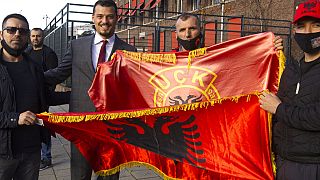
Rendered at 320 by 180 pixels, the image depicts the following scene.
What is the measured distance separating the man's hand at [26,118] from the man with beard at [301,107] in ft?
5.72

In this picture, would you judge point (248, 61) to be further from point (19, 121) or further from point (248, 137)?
point (19, 121)

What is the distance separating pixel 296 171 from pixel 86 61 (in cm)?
204

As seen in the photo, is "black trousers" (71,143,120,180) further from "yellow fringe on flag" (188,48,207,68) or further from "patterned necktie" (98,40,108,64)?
"yellow fringe on flag" (188,48,207,68)

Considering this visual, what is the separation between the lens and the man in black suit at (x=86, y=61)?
3250 mm

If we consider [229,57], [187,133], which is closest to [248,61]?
[229,57]

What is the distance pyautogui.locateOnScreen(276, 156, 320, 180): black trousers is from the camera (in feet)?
7.29

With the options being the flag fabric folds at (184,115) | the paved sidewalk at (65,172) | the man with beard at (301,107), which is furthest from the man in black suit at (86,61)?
the man with beard at (301,107)

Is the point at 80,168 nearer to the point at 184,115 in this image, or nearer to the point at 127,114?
the point at 127,114

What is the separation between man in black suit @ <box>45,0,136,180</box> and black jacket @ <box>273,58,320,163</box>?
1.65 m

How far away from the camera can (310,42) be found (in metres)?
2.31

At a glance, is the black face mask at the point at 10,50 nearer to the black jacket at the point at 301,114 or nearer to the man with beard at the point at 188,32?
the man with beard at the point at 188,32

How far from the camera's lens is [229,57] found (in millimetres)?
3281

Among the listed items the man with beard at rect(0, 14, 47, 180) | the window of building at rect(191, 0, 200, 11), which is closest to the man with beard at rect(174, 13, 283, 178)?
the man with beard at rect(0, 14, 47, 180)

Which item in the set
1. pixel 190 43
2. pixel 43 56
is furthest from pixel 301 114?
pixel 43 56
